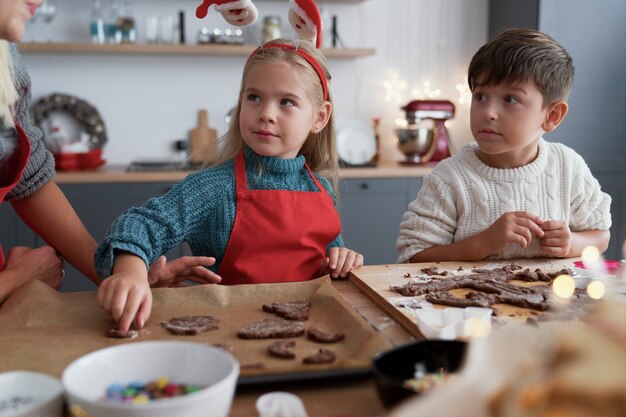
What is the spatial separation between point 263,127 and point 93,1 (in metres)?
2.58

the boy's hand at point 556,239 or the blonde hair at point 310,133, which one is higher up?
the blonde hair at point 310,133

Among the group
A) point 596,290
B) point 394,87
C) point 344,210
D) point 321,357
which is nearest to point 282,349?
point 321,357

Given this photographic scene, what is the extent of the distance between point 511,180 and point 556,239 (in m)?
0.25

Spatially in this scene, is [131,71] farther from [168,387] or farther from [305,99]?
[168,387]

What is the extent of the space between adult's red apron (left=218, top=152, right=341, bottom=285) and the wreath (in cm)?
238

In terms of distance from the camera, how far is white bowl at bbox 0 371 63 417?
A: 671 millimetres

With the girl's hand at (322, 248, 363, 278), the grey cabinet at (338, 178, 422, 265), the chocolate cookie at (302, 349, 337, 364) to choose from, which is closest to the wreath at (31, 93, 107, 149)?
the grey cabinet at (338, 178, 422, 265)

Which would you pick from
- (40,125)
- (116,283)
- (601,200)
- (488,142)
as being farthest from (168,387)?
(40,125)

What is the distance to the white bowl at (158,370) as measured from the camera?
2.11 ft

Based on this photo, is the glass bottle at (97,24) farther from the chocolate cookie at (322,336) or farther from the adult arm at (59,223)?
the chocolate cookie at (322,336)

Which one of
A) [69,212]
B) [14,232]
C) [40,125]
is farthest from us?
[40,125]

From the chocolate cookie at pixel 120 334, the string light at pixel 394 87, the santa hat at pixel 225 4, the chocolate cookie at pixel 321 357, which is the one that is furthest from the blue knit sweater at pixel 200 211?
the string light at pixel 394 87

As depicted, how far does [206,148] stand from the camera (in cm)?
181

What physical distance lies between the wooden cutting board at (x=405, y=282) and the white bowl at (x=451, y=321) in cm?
2
